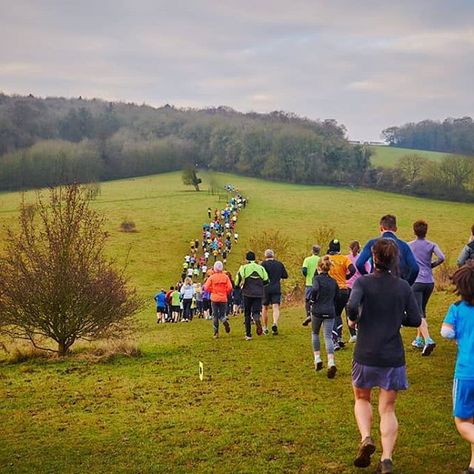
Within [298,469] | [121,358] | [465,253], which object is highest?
[465,253]

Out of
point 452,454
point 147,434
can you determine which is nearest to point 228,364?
point 147,434

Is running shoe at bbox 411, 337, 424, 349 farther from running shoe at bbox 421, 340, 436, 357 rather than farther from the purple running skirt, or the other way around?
the purple running skirt

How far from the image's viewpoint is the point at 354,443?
7.94 m

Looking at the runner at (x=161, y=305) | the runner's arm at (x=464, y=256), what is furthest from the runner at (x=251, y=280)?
the runner at (x=161, y=305)

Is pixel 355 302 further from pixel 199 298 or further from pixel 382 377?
pixel 199 298

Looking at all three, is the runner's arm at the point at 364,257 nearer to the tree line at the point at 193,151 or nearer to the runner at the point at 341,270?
the runner at the point at 341,270

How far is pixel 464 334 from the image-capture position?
6.29 metres

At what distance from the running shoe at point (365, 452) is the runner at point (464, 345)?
992 millimetres

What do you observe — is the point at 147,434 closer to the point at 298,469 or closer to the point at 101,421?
the point at 101,421

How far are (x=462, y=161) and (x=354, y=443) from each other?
89.4 meters

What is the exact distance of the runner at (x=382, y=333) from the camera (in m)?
6.75

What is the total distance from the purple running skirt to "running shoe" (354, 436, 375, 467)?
594mm

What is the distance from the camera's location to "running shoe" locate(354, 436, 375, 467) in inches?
267

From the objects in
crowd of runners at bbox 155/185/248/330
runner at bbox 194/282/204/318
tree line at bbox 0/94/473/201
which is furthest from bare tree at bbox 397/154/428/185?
runner at bbox 194/282/204/318
